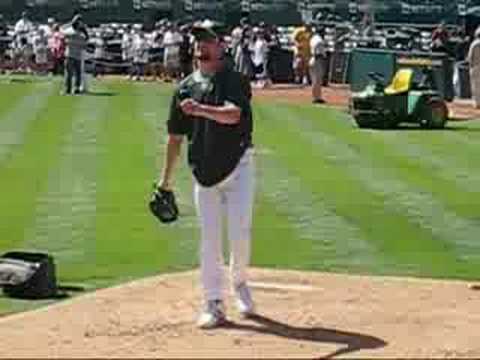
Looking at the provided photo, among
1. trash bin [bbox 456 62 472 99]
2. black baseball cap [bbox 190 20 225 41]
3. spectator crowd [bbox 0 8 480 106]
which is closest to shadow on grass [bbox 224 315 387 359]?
black baseball cap [bbox 190 20 225 41]

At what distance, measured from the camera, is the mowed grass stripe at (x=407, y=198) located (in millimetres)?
15070

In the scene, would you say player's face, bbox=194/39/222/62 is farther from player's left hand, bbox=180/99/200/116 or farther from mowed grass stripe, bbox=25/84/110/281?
mowed grass stripe, bbox=25/84/110/281

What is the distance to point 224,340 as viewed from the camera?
9445 mm

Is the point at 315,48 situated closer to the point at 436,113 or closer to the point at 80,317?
the point at 436,113

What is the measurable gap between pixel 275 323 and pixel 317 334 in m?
0.44

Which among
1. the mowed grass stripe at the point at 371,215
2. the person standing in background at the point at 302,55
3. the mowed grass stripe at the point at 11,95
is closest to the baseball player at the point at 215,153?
the mowed grass stripe at the point at 371,215

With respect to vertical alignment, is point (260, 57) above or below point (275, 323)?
below

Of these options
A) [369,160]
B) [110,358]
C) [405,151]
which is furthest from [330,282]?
[405,151]

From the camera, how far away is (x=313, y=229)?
15461mm

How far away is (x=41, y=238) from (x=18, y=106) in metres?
→ 17.8

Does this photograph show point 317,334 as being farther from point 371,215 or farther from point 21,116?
point 21,116

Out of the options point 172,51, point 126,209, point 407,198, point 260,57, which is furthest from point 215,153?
point 172,51

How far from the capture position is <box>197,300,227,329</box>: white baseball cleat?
9.80m

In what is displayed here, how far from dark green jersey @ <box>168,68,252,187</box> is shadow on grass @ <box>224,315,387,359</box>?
99cm
